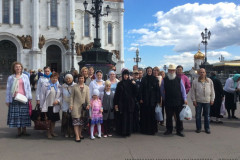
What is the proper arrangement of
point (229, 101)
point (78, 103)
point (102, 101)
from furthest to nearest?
point (229, 101)
point (102, 101)
point (78, 103)

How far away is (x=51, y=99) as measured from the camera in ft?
19.1

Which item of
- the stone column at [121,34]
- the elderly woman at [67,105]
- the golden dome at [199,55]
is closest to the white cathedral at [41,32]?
the stone column at [121,34]

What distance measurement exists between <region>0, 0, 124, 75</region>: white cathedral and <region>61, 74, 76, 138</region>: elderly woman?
23043 millimetres

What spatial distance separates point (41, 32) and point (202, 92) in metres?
29.9

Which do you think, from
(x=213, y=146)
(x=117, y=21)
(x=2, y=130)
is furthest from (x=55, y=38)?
(x=213, y=146)

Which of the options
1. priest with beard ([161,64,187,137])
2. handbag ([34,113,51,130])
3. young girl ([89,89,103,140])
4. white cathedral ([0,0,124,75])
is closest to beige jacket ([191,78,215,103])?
priest with beard ([161,64,187,137])

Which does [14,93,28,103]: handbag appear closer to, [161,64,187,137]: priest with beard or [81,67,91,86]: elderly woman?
[81,67,91,86]: elderly woman

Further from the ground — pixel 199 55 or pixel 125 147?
pixel 199 55

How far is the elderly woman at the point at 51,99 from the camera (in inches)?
230

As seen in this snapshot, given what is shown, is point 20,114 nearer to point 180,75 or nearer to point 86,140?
point 86,140

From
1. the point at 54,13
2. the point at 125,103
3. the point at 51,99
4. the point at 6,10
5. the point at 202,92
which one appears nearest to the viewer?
the point at 51,99

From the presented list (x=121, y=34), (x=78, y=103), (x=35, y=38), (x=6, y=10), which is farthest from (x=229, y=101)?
(x=6, y=10)

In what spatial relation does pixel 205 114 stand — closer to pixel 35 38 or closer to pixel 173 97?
pixel 173 97

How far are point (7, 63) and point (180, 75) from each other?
1188 inches
